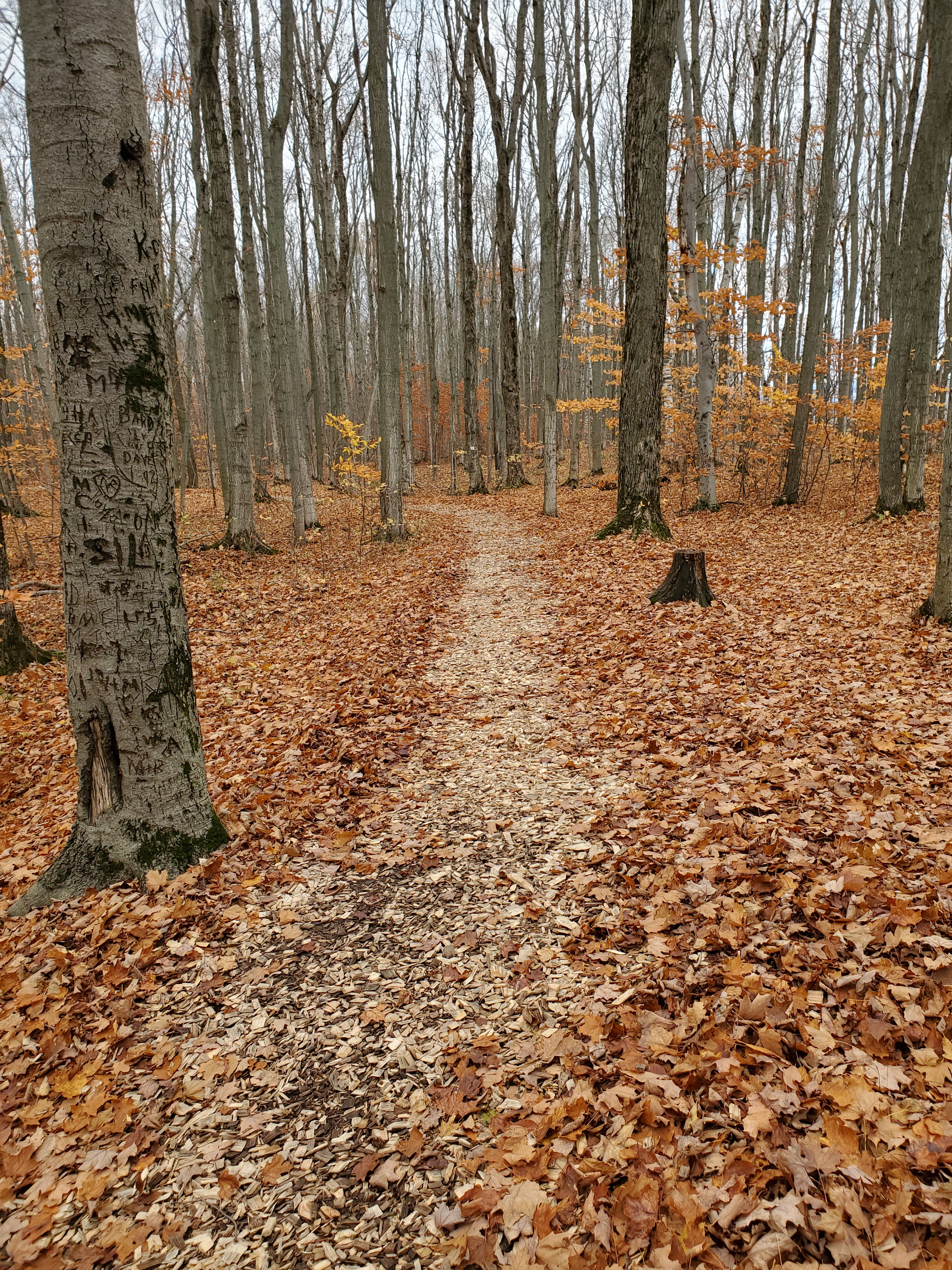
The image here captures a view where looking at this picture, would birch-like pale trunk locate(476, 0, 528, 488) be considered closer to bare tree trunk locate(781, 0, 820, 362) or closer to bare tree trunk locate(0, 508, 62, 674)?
bare tree trunk locate(781, 0, 820, 362)

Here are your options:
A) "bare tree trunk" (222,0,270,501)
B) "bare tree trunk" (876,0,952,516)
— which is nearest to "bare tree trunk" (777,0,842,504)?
"bare tree trunk" (876,0,952,516)

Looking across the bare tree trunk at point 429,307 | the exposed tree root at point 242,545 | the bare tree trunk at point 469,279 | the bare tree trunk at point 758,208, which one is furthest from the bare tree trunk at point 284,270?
the bare tree trunk at point 429,307

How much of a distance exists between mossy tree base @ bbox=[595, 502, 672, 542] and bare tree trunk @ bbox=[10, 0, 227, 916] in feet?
27.7

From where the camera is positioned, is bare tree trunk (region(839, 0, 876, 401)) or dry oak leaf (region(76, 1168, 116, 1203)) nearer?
dry oak leaf (region(76, 1168, 116, 1203))

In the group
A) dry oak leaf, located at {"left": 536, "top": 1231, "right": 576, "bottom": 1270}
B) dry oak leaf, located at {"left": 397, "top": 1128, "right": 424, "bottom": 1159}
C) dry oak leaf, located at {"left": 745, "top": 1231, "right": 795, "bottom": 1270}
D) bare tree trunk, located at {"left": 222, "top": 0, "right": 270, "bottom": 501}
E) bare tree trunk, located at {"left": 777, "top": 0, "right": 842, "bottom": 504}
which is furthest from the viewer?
bare tree trunk, located at {"left": 222, "top": 0, "right": 270, "bottom": 501}

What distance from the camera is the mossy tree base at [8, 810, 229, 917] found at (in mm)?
3430

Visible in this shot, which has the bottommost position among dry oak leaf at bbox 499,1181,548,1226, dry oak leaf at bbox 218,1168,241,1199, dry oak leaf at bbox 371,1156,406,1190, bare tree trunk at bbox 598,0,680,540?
dry oak leaf at bbox 218,1168,241,1199

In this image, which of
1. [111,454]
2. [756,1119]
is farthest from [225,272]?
[756,1119]

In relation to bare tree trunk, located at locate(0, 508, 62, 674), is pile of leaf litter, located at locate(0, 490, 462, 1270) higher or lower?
lower

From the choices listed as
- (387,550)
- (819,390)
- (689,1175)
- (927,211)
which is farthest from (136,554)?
(819,390)

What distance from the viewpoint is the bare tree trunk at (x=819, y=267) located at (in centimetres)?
1205

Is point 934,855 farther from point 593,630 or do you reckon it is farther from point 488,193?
point 488,193

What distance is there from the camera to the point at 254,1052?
8.90 ft

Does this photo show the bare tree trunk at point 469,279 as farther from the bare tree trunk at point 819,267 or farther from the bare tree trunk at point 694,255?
the bare tree trunk at point 819,267
